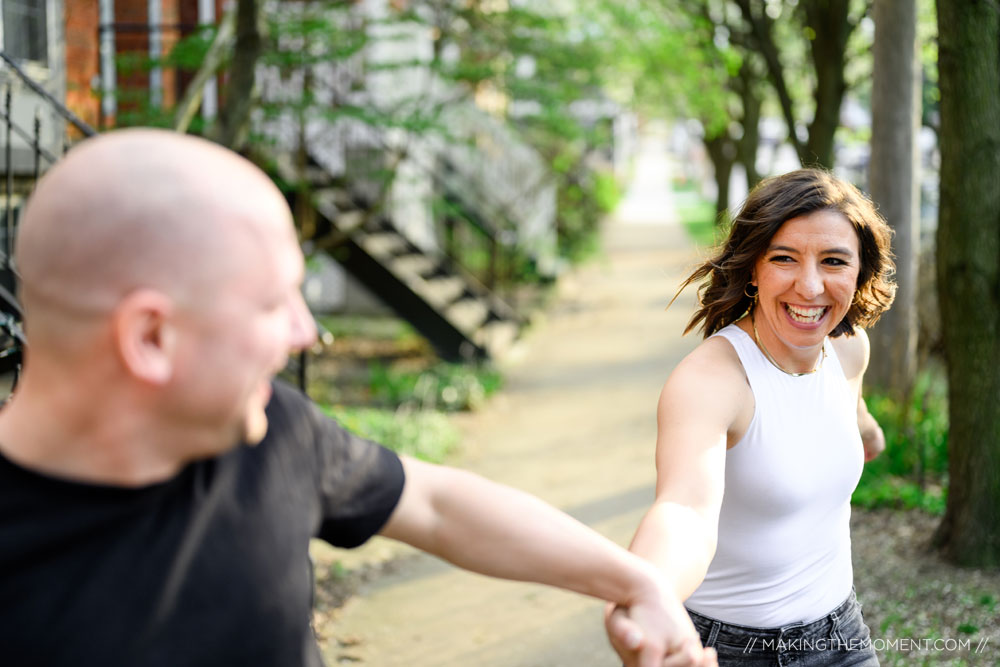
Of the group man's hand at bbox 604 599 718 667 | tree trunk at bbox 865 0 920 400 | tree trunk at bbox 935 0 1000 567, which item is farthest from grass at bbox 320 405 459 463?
man's hand at bbox 604 599 718 667

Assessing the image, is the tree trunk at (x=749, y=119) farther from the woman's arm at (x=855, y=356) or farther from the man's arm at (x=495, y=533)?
the man's arm at (x=495, y=533)

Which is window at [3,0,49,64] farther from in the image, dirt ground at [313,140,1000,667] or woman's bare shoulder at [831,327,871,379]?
woman's bare shoulder at [831,327,871,379]

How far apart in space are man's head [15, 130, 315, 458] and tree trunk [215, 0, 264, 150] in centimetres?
553

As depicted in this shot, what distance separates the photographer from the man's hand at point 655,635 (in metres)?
1.73

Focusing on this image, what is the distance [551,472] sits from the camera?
307 inches

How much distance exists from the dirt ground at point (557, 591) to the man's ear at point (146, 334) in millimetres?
2355

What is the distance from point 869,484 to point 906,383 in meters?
1.14

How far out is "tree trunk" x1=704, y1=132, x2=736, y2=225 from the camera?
28.4 m

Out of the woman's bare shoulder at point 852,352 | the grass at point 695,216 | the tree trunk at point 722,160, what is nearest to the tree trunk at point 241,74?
the woman's bare shoulder at point 852,352

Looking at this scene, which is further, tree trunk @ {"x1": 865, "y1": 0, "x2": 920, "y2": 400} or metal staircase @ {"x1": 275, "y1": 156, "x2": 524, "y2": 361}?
metal staircase @ {"x1": 275, "y1": 156, "x2": 524, "y2": 361}

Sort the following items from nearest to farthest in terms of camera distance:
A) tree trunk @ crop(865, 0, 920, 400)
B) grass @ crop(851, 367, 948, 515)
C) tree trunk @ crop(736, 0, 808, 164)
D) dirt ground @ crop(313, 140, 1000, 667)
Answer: dirt ground @ crop(313, 140, 1000, 667), grass @ crop(851, 367, 948, 515), tree trunk @ crop(865, 0, 920, 400), tree trunk @ crop(736, 0, 808, 164)

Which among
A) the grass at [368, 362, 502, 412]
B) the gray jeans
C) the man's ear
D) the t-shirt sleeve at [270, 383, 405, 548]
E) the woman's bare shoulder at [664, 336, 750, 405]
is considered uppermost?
the man's ear

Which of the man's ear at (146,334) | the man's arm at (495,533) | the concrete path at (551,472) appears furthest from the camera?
the concrete path at (551,472)

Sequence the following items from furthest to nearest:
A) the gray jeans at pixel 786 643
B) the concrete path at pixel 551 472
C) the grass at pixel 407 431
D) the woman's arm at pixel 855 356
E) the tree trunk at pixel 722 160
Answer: the tree trunk at pixel 722 160 → the grass at pixel 407 431 → the concrete path at pixel 551 472 → the woman's arm at pixel 855 356 → the gray jeans at pixel 786 643
